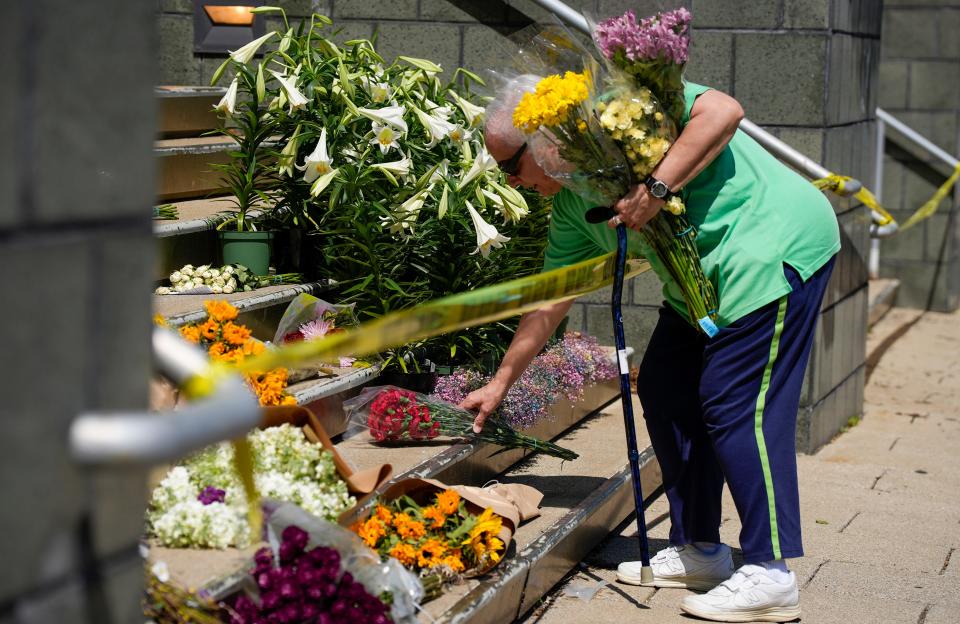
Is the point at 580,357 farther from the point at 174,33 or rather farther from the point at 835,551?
the point at 174,33

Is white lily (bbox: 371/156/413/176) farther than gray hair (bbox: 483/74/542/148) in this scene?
Yes

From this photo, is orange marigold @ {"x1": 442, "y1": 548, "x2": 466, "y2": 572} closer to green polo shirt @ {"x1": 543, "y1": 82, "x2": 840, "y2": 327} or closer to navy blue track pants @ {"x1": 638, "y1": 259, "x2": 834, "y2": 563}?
navy blue track pants @ {"x1": 638, "y1": 259, "x2": 834, "y2": 563}

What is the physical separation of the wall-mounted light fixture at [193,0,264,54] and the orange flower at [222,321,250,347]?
2716 millimetres

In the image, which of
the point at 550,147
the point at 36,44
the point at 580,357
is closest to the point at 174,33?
the point at 580,357

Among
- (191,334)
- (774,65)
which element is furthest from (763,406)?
(774,65)

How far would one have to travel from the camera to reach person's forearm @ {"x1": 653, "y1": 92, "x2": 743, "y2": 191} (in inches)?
129

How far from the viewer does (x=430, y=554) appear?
3156 mm

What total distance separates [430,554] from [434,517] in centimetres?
13

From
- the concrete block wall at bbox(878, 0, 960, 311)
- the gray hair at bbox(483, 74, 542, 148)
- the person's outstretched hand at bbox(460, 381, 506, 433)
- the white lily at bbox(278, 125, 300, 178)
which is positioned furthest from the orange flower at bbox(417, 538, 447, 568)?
the concrete block wall at bbox(878, 0, 960, 311)

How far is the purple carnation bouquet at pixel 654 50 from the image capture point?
332cm

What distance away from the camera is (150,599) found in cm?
232

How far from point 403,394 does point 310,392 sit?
0.33 m

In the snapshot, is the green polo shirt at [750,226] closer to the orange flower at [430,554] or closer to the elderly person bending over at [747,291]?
the elderly person bending over at [747,291]

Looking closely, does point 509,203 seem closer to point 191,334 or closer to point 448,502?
point 191,334
